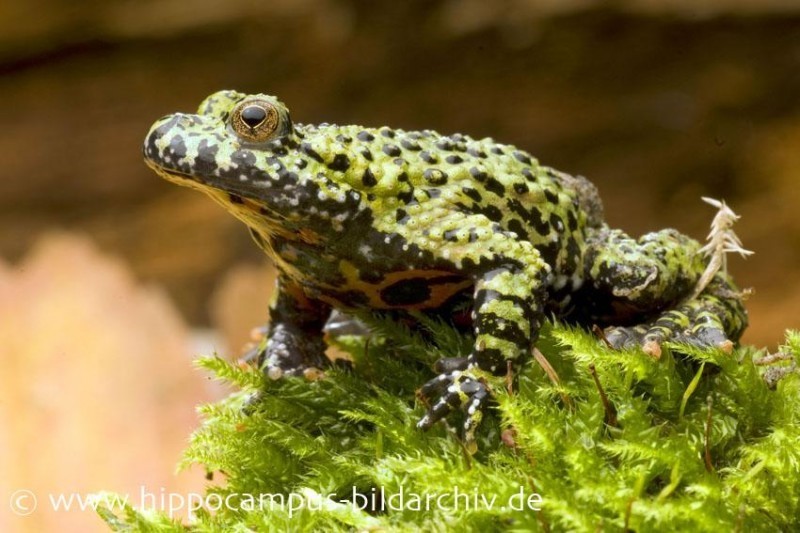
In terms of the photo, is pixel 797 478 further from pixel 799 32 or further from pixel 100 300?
pixel 100 300

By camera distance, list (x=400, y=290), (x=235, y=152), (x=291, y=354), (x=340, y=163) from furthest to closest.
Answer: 1. (x=291, y=354)
2. (x=400, y=290)
3. (x=340, y=163)
4. (x=235, y=152)

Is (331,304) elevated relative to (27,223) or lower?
lower

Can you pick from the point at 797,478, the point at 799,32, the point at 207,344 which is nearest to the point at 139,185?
the point at 207,344

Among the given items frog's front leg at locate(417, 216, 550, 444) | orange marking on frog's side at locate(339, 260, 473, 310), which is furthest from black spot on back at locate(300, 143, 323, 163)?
frog's front leg at locate(417, 216, 550, 444)

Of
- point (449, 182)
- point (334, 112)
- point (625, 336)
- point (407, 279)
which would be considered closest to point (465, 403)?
point (407, 279)

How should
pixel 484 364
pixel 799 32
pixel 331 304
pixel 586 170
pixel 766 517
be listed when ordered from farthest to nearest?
pixel 586 170
pixel 799 32
pixel 331 304
pixel 484 364
pixel 766 517

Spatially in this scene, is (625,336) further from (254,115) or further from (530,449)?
(254,115)

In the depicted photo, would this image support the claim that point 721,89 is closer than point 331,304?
No

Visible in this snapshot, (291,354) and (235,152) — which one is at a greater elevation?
(235,152)
